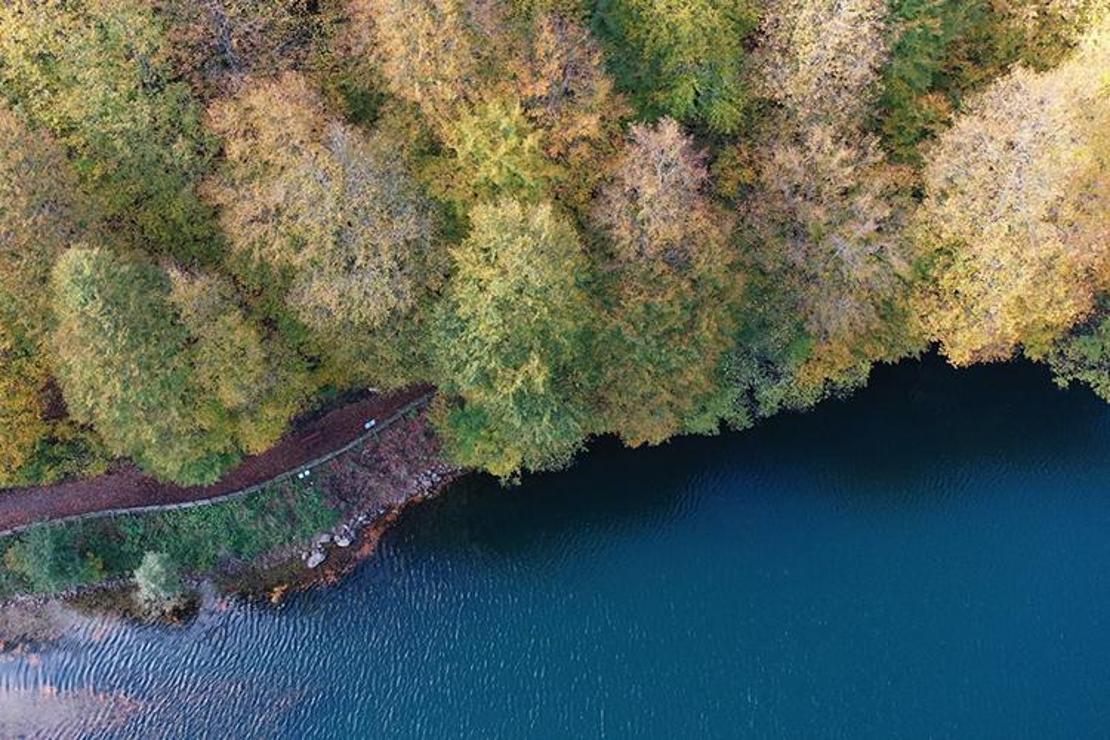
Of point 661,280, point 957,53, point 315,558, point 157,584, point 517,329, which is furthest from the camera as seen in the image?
point 315,558

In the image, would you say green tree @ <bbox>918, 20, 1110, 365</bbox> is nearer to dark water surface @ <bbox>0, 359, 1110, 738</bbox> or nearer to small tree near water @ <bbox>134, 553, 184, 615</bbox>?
dark water surface @ <bbox>0, 359, 1110, 738</bbox>

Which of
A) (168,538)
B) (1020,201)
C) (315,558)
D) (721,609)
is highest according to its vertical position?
(1020,201)

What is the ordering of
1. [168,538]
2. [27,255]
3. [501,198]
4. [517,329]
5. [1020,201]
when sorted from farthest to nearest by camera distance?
[168,538], [1020,201], [517,329], [501,198], [27,255]

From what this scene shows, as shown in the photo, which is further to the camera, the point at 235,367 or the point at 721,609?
the point at 721,609

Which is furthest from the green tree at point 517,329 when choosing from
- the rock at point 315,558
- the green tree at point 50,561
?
the green tree at point 50,561

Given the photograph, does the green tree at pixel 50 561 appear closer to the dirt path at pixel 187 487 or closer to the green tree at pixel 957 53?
the dirt path at pixel 187 487

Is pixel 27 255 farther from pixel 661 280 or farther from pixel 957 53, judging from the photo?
pixel 957 53

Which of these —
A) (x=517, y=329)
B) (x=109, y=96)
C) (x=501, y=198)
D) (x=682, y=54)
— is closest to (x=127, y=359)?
(x=109, y=96)
